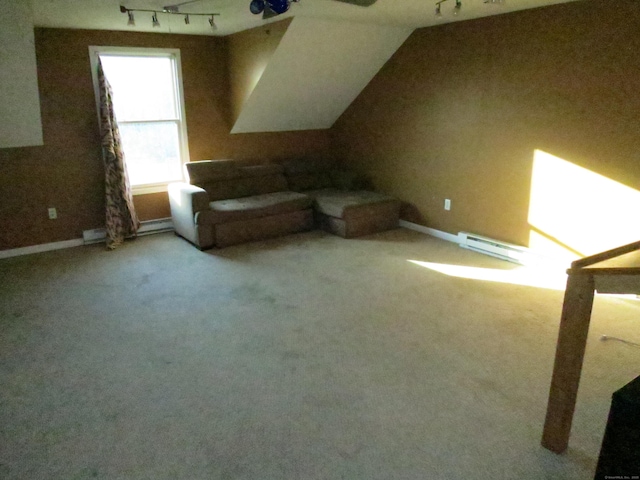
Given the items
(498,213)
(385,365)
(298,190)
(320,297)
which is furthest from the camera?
(298,190)

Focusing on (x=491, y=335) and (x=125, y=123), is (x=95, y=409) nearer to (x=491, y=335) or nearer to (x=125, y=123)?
(x=491, y=335)

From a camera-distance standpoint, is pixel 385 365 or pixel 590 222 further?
pixel 590 222

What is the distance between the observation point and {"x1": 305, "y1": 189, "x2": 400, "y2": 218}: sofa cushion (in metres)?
4.93

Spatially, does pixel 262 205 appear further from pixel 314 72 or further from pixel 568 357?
pixel 568 357

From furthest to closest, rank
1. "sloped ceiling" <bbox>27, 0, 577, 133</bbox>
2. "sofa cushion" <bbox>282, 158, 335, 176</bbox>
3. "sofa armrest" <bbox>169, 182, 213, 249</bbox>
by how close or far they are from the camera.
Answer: "sofa cushion" <bbox>282, 158, 335, 176</bbox> < "sofa armrest" <bbox>169, 182, 213, 249</bbox> < "sloped ceiling" <bbox>27, 0, 577, 133</bbox>

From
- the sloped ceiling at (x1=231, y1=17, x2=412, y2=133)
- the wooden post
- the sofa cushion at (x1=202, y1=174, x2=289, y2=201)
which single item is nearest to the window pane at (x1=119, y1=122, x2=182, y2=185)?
the sofa cushion at (x1=202, y1=174, x2=289, y2=201)

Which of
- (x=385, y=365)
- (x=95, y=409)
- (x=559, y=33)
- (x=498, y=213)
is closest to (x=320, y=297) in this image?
(x=385, y=365)

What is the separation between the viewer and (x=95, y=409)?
87.7 inches

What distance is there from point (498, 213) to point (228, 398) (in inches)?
127

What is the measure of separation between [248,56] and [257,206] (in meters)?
1.64

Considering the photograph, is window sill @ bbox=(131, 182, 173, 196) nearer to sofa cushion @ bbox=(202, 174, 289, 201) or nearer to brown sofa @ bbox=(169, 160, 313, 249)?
brown sofa @ bbox=(169, 160, 313, 249)

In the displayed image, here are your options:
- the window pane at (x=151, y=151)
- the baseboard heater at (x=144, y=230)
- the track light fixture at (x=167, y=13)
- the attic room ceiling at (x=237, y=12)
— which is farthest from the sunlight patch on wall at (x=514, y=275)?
the window pane at (x=151, y=151)

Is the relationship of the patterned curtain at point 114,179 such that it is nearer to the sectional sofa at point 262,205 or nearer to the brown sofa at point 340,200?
the sectional sofa at point 262,205

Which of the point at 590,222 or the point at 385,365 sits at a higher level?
the point at 590,222
